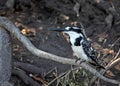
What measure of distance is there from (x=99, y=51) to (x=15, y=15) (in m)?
1.91

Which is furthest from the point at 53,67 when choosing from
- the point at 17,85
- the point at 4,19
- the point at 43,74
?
the point at 4,19

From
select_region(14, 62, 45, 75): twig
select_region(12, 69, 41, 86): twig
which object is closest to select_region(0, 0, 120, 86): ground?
select_region(14, 62, 45, 75): twig

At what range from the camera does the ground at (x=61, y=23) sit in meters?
7.10

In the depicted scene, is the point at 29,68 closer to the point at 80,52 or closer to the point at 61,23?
the point at 80,52

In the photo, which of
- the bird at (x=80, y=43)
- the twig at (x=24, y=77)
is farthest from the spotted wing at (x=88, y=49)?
the twig at (x=24, y=77)

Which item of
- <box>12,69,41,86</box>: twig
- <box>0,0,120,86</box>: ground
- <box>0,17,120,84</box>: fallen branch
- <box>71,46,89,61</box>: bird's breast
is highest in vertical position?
<box>0,17,120,84</box>: fallen branch

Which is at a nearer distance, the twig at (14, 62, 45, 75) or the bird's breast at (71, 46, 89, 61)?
the bird's breast at (71, 46, 89, 61)

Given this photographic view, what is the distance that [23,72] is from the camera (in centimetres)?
624

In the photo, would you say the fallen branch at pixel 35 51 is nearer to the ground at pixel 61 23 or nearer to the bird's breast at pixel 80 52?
the bird's breast at pixel 80 52

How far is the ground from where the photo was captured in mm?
7098

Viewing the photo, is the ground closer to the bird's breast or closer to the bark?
the bark

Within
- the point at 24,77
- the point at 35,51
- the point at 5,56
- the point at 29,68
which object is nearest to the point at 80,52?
the point at 35,51

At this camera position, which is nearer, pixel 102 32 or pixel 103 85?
pixel 103 85

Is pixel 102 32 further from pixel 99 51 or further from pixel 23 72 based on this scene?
pixel 23 72
